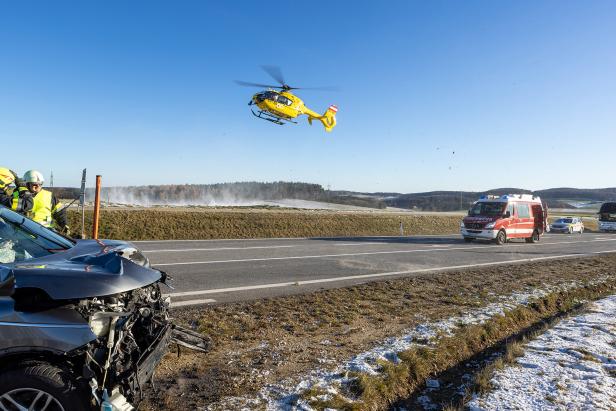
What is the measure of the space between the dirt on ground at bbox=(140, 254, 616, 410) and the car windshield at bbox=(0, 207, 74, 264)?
148cm

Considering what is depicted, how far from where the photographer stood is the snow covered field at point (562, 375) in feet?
12.5

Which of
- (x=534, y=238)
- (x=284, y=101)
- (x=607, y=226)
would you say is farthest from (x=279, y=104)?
(x=607, y=226)

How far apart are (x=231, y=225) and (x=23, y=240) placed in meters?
19.0

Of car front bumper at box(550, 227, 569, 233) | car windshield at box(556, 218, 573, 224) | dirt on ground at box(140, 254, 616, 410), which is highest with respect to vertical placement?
car windshield at box(556, 218, 573, 224)

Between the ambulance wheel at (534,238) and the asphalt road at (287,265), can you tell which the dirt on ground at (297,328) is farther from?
the ambulance wheel at (534,238)

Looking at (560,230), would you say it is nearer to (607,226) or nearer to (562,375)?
(607,226)

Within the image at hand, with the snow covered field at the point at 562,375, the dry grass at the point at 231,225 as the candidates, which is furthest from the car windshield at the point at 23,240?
the dry grass at the point at 231,225

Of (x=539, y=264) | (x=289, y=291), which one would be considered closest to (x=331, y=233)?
(x=539, y=264)

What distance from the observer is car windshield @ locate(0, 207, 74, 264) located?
129 inches

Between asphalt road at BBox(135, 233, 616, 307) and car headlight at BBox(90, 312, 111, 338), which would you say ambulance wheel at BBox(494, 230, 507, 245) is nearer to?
asphalt road at BBox(135, 233, 616, 307)

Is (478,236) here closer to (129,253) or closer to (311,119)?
(311,119)

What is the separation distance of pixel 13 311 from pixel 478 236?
21054 mm

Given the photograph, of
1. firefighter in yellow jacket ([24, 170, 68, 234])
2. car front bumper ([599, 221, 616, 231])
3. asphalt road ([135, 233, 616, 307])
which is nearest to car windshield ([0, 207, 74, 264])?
firefighter in yellow jacket ([24, 170, 68, 234])

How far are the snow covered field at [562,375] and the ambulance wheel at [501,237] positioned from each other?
51.5 feet
